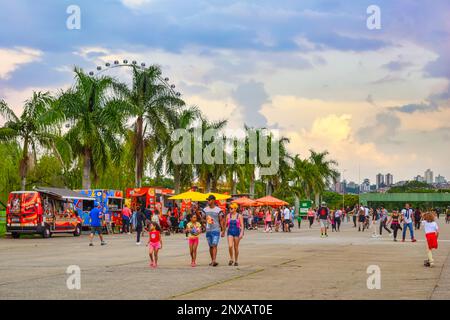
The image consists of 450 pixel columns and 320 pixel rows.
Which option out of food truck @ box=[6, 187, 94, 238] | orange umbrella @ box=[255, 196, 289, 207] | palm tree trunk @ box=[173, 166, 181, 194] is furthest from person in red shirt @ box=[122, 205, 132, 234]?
orange umbrella @ box=[255, 196, 289, 207]

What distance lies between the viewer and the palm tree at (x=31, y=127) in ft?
131

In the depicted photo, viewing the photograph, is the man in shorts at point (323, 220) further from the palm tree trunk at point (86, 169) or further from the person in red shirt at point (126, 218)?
the palm tree trunk at point (86, 169)

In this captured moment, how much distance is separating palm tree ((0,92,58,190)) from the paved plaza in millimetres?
15302

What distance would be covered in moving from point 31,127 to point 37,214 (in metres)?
6.01

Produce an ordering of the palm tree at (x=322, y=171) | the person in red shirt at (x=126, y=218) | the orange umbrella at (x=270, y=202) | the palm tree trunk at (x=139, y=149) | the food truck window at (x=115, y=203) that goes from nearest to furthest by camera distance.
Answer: the person in red shirt at (x=126, y=218) → the food truck window at (x=115, y=203) → the palm tree trunk at (x=139, y=149) → the orange umbrella at (x=270, y=202) → the palm tree at (x=322, y=171)

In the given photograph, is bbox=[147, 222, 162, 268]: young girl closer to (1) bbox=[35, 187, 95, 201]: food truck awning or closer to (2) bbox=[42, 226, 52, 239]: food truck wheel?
(2) bbox=[42, 226, 52, 239]: food truck wheel

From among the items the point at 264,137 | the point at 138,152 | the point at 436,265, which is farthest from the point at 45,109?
the point at 264,137

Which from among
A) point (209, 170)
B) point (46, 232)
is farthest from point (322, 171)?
point (46, 232)

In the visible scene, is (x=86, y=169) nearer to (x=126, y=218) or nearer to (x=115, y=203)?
(x=115, y=203)

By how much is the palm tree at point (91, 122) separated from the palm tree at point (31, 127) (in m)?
3.50

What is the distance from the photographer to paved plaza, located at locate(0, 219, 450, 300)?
13000 millimetres

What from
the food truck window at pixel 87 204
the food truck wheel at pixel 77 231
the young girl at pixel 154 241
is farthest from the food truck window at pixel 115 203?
the young girl at pixel 154 241

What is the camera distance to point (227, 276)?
16375 millimetres
